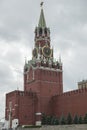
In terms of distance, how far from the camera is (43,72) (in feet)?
226

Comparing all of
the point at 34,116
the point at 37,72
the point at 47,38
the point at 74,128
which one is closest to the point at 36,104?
the point at 34,116

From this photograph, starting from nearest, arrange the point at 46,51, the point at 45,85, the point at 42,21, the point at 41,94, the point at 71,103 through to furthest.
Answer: the point at 71,103, the point at 41,94, the point at 45,85, the point at 46,51, the point at 42,21

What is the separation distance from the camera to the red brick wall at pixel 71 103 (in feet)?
192

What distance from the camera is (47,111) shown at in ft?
221

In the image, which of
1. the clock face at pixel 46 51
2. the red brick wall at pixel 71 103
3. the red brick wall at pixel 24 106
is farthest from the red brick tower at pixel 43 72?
the red brick wall at pixel 71 103

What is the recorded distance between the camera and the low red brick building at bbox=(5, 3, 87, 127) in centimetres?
6317

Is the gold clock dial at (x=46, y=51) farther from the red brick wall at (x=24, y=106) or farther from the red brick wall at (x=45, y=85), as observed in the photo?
the red brick wall at (x=24, y=106)

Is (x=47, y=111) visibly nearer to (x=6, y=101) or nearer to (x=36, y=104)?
(x=36, y=104)

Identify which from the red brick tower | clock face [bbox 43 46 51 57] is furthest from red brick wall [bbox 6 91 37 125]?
clock face [bbox 43 46 51 57]

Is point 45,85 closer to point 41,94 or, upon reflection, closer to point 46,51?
point 41,94

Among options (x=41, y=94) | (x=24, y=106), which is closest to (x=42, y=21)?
(x=41, y=94)

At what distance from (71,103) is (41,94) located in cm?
804

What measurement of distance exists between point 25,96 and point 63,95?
313 inches

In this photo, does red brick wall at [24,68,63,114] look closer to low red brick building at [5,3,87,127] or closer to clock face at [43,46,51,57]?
low red brick building at [5,3,87,127]
